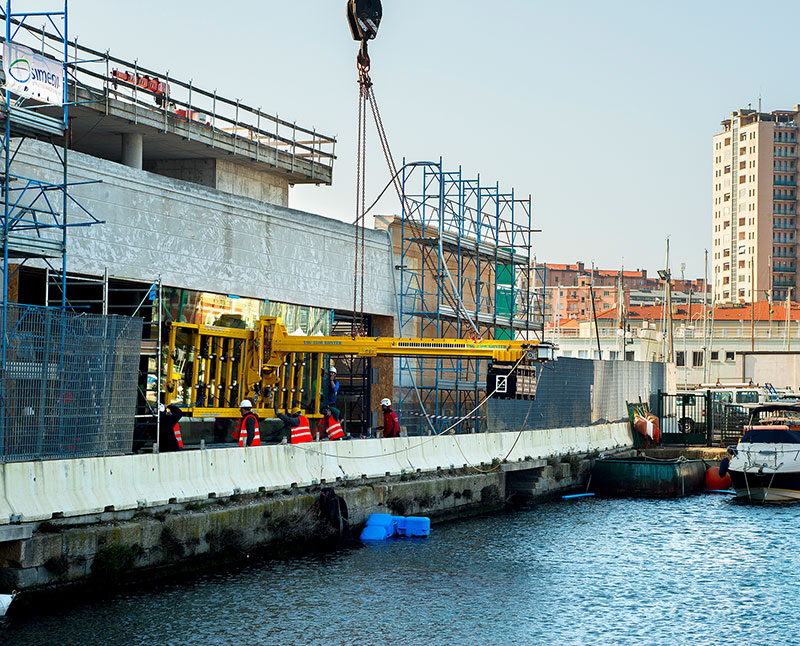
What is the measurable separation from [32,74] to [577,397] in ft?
70.5

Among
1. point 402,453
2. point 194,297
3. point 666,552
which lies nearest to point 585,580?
point 666,552

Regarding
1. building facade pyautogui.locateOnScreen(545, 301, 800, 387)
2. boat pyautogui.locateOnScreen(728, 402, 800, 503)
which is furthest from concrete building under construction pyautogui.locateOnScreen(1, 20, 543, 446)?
building facade pyautogui.locateOnScreen(545, 301, 800, 387)

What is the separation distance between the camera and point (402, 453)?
25031 mm

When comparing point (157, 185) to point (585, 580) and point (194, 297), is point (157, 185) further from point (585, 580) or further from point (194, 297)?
point (585, 580)

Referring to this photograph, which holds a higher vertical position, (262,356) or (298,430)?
(262,356)

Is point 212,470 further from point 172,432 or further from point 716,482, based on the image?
point 716,482

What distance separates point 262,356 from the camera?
30938mm

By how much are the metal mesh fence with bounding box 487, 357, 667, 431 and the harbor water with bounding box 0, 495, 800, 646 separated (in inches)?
254

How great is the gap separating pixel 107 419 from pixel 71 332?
159cm

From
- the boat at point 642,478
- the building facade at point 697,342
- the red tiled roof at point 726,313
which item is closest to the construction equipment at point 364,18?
the boat at point 642,478

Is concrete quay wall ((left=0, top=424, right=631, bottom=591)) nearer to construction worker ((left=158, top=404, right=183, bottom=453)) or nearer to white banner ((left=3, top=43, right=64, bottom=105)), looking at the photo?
construction worker ((left=158, top=404, right=183, bottom=453))

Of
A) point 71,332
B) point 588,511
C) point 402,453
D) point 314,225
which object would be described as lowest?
point 588,511

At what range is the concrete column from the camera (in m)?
30.6

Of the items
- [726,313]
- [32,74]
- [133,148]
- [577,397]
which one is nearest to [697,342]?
[726,313]
